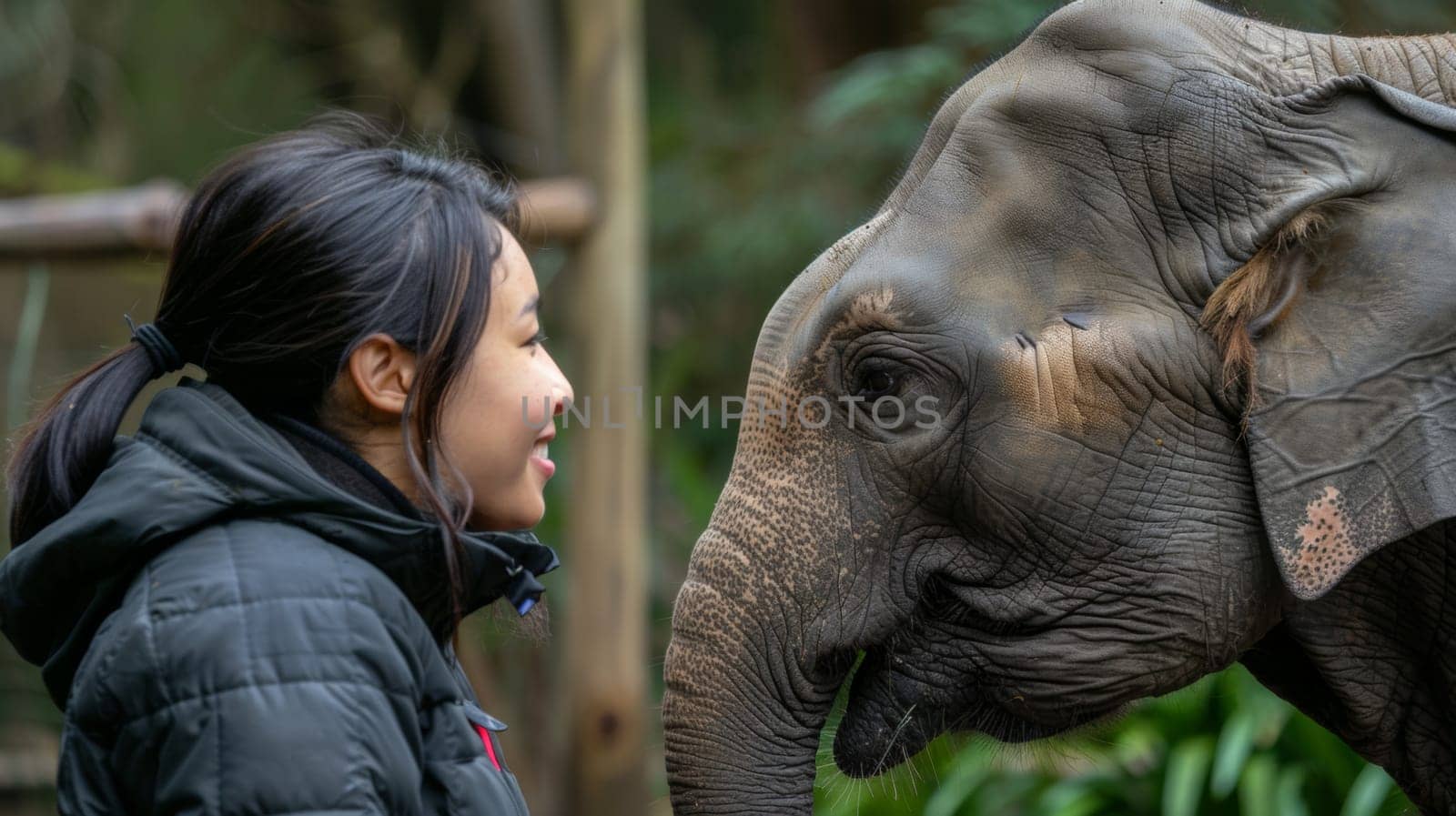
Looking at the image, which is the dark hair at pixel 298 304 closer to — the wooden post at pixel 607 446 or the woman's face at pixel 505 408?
the woman's face at pixel 505 408

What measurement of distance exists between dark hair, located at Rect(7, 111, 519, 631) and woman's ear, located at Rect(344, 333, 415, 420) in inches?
0.6

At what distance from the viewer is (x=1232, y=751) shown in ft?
14.0

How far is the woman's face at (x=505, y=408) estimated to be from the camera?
72.9 inches

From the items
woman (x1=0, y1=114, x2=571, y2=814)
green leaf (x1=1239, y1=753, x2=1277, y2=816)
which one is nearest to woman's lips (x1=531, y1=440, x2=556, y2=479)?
woman (x1=0, y1=114, x2=571, y2=814)

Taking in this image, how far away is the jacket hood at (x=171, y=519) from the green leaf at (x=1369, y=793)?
3018mm

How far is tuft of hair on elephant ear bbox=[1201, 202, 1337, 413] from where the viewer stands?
225 centimetres

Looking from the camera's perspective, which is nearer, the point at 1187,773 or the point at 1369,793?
the point at 1369,793

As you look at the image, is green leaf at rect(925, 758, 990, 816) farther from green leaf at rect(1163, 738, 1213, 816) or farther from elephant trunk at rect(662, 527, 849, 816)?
elephant trunk at rect(662, 527, 849, 816)

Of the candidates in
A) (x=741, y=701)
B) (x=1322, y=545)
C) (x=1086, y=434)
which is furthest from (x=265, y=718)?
(x=1322, y=545)

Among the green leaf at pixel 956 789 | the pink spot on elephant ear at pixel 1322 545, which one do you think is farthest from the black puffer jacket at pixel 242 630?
the green leaf at pixel 956 789

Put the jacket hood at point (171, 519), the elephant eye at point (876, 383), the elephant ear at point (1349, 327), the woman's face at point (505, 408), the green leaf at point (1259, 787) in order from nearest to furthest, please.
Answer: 1. the jacket hood at point (171, 519)
2. the woman's face at point (505, 408)
3. the elephant ear at point (1349, 327)
4. the elephant eye at point (876, 383)
5. the green leaf at point (1259, 787)

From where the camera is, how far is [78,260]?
4832mm

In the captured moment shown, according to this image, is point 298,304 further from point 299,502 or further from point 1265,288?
point 1265,288

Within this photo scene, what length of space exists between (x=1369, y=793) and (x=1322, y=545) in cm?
212
